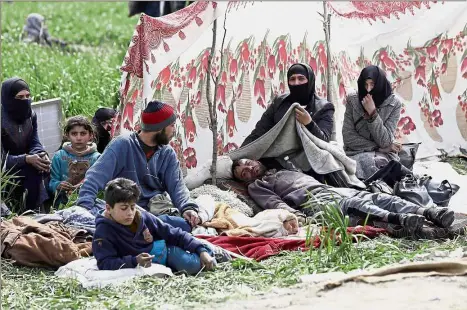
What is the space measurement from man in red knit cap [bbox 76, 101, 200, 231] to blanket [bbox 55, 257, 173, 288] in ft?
2.47

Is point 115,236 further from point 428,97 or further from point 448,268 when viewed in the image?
point 428,97

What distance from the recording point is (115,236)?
6.68 meters

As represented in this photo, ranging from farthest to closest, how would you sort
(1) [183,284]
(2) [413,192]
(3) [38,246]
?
(2) [413,192], (3) [38,246], (1) [183,284]

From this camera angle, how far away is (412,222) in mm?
7656

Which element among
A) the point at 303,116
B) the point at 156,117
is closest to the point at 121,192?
the point at 156,117

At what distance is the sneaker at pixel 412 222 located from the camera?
7652mm

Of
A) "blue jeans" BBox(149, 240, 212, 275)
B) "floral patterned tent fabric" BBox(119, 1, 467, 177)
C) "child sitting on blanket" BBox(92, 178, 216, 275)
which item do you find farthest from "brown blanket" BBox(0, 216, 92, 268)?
"floral patterned tent fabric" BBox(119, 1, 467, 177)

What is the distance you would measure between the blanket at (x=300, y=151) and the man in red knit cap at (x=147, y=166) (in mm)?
1282

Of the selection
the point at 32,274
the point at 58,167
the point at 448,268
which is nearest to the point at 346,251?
the point at 448,268

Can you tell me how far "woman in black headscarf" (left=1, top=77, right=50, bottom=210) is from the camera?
8414 millimetres

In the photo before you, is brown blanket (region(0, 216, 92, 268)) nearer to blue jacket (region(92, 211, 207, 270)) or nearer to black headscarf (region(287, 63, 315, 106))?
blue jacket (region(92, 211, 207, 270))

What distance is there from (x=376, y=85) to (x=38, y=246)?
334 centimetres

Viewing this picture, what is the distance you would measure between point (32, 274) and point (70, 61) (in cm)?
722

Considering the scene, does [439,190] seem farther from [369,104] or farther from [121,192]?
[121,192]
